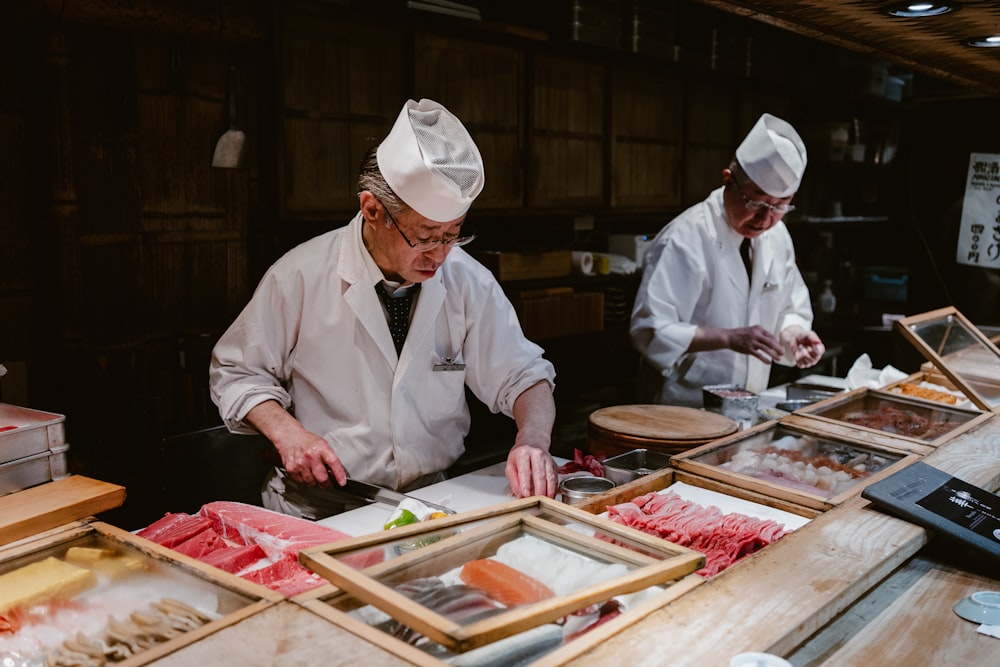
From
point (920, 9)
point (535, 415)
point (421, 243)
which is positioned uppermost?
point (920, 9)

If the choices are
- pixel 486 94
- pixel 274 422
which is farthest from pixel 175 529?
pixel 486 94

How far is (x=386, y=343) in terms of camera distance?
2646 mm

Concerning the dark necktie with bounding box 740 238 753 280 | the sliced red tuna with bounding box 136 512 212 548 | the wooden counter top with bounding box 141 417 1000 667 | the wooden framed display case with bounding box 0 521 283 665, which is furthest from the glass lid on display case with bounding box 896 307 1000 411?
the wooden framed display case with bounding box 0 521 283 665

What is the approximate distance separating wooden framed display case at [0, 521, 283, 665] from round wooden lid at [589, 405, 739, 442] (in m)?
1.49

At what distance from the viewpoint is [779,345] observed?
372 centimetres

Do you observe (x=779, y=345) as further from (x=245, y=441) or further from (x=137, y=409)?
(x=137, y=409)

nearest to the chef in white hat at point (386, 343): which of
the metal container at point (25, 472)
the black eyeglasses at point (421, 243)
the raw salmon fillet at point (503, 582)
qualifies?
Result: the black eyeglasses at point (421, 243)

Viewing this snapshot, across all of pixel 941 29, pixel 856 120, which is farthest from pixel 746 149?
pixel 856 120

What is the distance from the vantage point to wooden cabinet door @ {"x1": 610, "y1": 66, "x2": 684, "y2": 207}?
19.5 ft

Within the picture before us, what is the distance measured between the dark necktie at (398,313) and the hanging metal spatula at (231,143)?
1701 mm

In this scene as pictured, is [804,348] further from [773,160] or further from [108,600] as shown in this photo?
Answer: [108,600]

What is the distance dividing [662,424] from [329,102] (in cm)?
249

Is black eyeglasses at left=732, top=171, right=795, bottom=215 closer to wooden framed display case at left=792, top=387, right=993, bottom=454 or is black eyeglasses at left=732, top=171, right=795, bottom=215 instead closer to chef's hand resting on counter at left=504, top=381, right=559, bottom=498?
wooden framed display case at left=792, top=387, right=993, bottom=454

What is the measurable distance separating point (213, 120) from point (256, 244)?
2.02 feet
